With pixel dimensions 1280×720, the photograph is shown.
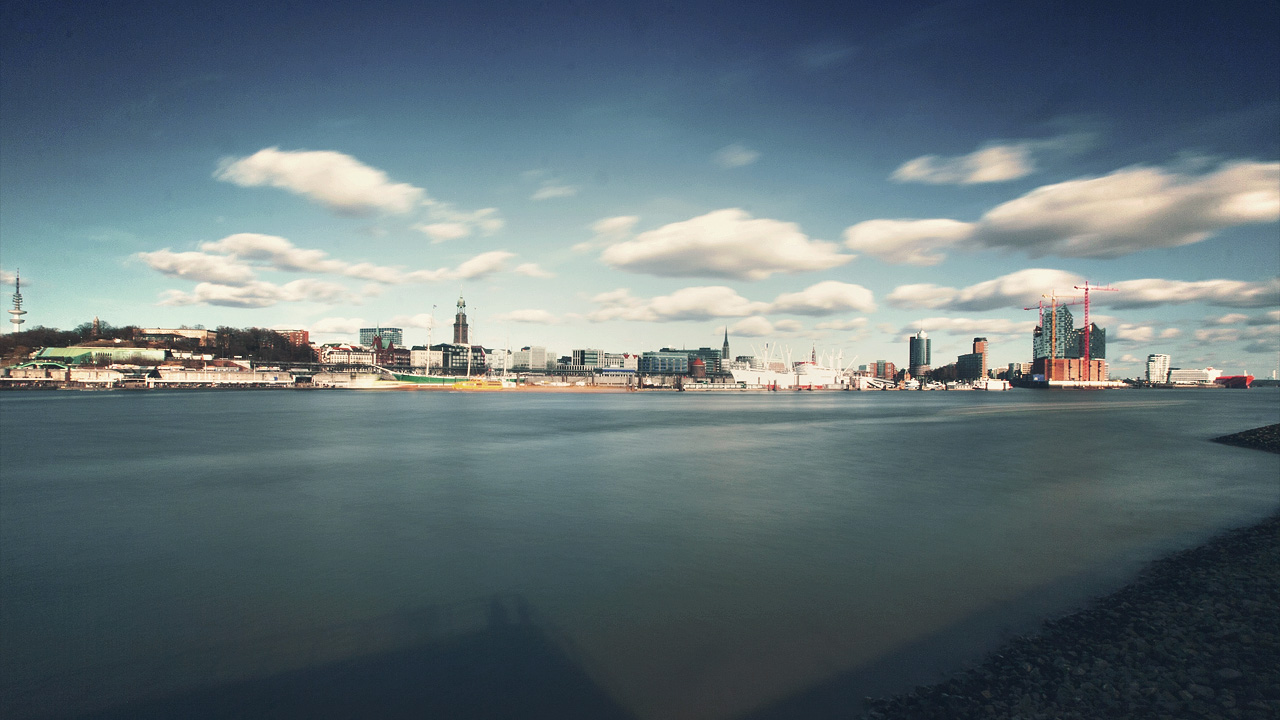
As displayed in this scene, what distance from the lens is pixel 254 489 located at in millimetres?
16906

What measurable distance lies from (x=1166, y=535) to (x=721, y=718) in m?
12.8

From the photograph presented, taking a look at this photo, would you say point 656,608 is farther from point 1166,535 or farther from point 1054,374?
point 1054,374

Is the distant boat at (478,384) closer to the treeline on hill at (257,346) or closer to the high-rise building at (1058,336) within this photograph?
the treeline on hill at (257,346)

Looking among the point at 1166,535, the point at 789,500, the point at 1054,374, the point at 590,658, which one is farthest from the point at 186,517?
the point at 1054,374

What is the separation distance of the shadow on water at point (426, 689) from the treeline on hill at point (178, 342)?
150466 mm

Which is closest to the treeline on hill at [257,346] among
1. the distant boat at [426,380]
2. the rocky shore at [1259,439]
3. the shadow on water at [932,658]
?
the distant boat at [426,380]

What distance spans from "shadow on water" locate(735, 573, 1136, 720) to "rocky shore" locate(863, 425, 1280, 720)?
0.19 metres

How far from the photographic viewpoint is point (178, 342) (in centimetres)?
13200

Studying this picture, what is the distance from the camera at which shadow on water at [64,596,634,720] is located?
5559 mm

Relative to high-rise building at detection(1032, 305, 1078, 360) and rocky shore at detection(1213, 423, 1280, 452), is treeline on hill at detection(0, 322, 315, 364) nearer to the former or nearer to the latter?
rocky shore at detection(1213, 423, 1280, 452)

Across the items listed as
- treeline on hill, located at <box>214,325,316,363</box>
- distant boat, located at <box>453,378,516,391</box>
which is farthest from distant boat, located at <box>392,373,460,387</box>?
treeline on hill, located at <box>214,325,316,363</box>

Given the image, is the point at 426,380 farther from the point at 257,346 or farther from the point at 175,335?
the point at 175,335

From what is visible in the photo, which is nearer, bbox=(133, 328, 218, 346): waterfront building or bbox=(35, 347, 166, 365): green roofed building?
bbox=(35, 347, 166, 365): green roofed building

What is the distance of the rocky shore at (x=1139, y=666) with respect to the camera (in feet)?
17.0
